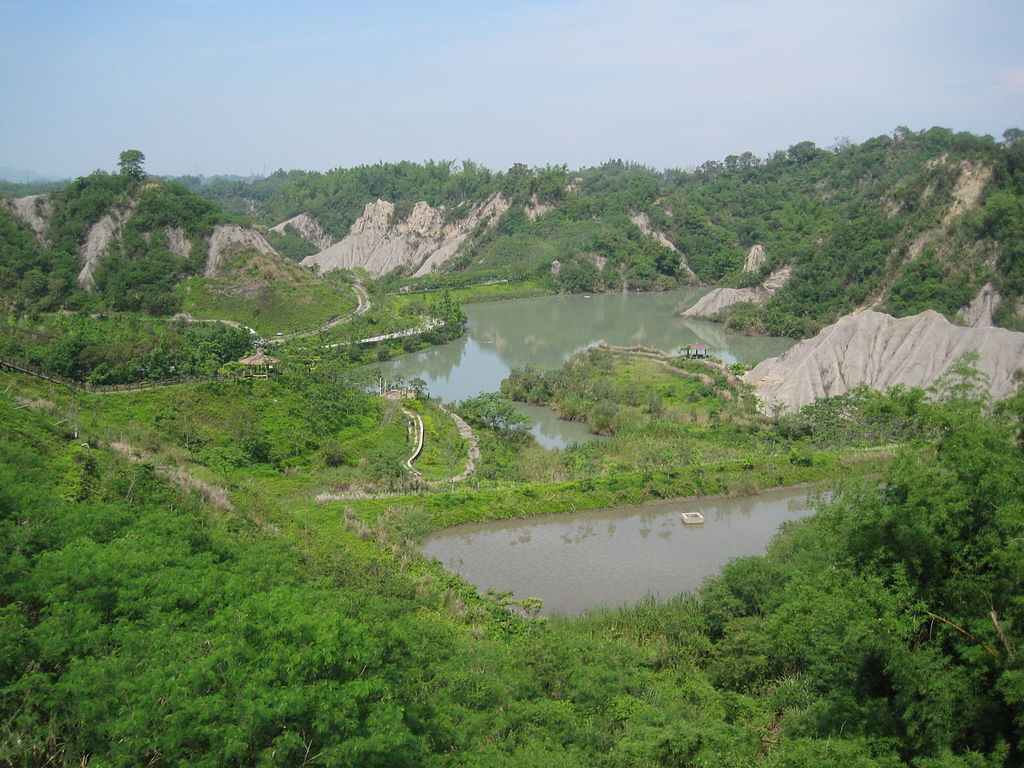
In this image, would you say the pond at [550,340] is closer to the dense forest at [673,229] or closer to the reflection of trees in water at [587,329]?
the reflection of trees in water at [587,329]

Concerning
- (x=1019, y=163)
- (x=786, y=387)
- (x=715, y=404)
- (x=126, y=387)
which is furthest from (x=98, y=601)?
(x=1019, y=163)

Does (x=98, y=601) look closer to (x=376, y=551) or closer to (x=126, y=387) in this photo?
(x=376, y=551)

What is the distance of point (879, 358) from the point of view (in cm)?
3281

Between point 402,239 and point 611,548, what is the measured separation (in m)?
73.7

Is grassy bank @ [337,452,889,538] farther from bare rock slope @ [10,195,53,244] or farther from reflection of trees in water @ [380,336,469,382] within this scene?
bare rock slope @ [10,195,53,244]

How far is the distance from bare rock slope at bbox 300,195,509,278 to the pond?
2176cm

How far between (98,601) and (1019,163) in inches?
2108

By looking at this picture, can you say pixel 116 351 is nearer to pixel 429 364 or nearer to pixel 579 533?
pixel 429 364

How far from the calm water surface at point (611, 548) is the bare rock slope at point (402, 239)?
64.2 metres

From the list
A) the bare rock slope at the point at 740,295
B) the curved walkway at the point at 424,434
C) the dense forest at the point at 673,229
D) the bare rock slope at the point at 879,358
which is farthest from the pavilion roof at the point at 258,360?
the bare rock slope at the point at 740,295

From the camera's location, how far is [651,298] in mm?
68938

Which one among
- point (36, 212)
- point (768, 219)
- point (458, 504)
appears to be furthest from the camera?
point (768, 219)

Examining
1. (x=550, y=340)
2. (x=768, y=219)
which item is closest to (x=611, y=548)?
(x=550, y=340)

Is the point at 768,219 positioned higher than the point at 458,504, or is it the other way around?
the point at 768,219
